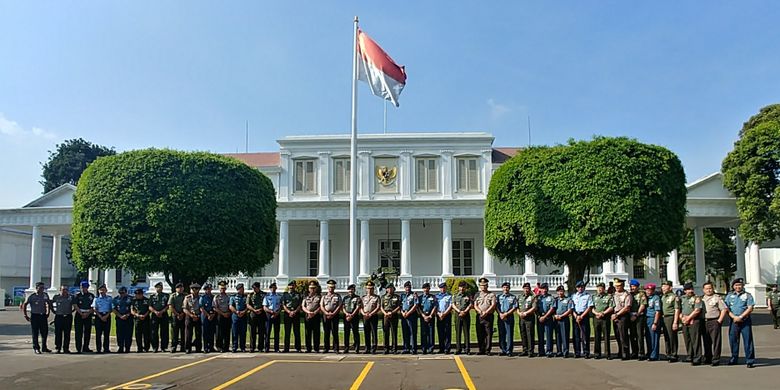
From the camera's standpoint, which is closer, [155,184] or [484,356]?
[484,356]

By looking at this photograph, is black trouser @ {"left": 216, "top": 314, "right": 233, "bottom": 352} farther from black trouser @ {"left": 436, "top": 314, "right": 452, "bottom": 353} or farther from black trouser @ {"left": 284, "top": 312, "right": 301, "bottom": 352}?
black trouser @ {"left": 436, "top": 314, "right": 452, "bottom": 353}

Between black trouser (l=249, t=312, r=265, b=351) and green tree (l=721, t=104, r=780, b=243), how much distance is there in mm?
24246

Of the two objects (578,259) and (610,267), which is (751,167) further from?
(578,259)

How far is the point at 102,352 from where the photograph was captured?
53.4 ft

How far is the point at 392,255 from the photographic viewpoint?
40.6 metres

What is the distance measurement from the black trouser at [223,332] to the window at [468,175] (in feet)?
83.6

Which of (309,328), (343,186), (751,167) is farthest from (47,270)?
(751,167)

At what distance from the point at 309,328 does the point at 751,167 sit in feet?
79.2

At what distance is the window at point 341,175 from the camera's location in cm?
4056

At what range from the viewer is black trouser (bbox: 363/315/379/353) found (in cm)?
1570

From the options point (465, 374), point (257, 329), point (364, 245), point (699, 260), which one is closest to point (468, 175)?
point (364, 245)

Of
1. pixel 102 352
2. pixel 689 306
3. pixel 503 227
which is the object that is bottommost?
pixel 102 352

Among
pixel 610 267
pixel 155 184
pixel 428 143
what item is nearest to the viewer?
pixel 155 184

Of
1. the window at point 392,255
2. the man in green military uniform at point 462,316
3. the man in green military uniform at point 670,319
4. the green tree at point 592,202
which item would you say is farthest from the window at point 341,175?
the man in green military uniform at point 670,319
